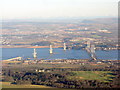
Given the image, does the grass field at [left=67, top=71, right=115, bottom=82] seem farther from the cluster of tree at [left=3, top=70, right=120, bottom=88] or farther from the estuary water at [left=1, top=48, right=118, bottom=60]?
the estuary water at [left=1, top=48, right=118, bottom=60]

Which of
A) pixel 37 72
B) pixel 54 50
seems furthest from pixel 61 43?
pixel 37 72

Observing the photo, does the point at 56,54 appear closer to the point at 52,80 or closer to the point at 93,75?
the point at 93,75

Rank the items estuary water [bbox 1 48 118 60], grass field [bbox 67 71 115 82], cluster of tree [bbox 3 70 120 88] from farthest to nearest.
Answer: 1. estuary water [bbox 1 48 118 60]
2. grass field [bbox 67 71 115 82]
3. cluster of tree [bbox 3 70 120 88]

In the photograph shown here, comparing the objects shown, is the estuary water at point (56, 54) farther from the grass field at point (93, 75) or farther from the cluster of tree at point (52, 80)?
the cluster of tree at point (52, 80)

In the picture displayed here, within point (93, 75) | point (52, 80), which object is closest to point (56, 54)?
point (93, 75)

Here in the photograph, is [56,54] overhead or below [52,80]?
overhead

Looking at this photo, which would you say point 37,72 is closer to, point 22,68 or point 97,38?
point 22,68

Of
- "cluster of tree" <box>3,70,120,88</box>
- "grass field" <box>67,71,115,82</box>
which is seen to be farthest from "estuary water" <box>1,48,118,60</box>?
"cluster of tree" <box>3,70,120,88</box>
